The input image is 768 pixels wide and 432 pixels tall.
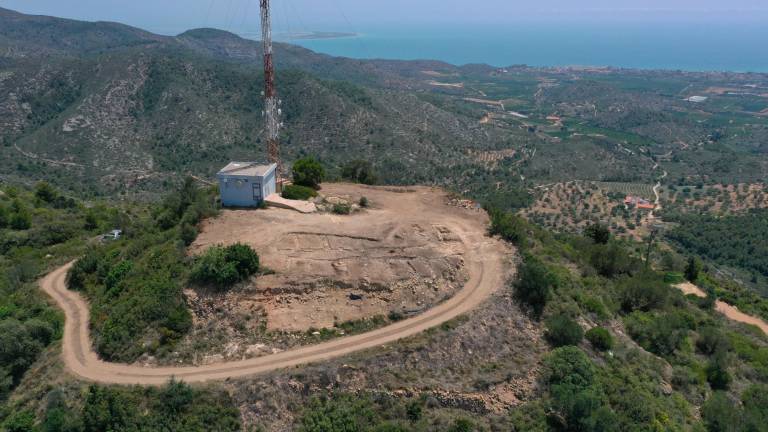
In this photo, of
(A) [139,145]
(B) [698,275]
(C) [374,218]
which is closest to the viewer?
(C) [374,218]

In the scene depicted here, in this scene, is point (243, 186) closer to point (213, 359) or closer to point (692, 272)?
point (213, 359)

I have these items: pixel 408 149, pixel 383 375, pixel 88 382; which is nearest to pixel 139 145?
pixel 408 149

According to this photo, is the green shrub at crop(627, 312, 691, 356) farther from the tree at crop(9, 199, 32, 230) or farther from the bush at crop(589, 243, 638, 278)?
the tree at crop(9, 199, 32, 230)

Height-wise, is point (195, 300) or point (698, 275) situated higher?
point (195, 300)

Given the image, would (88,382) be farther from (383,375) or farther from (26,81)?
(26,81)

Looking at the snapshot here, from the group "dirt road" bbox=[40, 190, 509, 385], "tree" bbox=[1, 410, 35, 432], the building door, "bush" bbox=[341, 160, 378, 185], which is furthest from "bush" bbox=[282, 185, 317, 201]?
"tree" bbox=[1, 410, 35, 432]

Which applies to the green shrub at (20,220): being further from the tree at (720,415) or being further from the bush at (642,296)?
the tree at (720,415)

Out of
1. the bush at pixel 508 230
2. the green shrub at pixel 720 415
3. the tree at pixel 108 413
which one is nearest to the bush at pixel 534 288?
the bush at pixel 508 230
